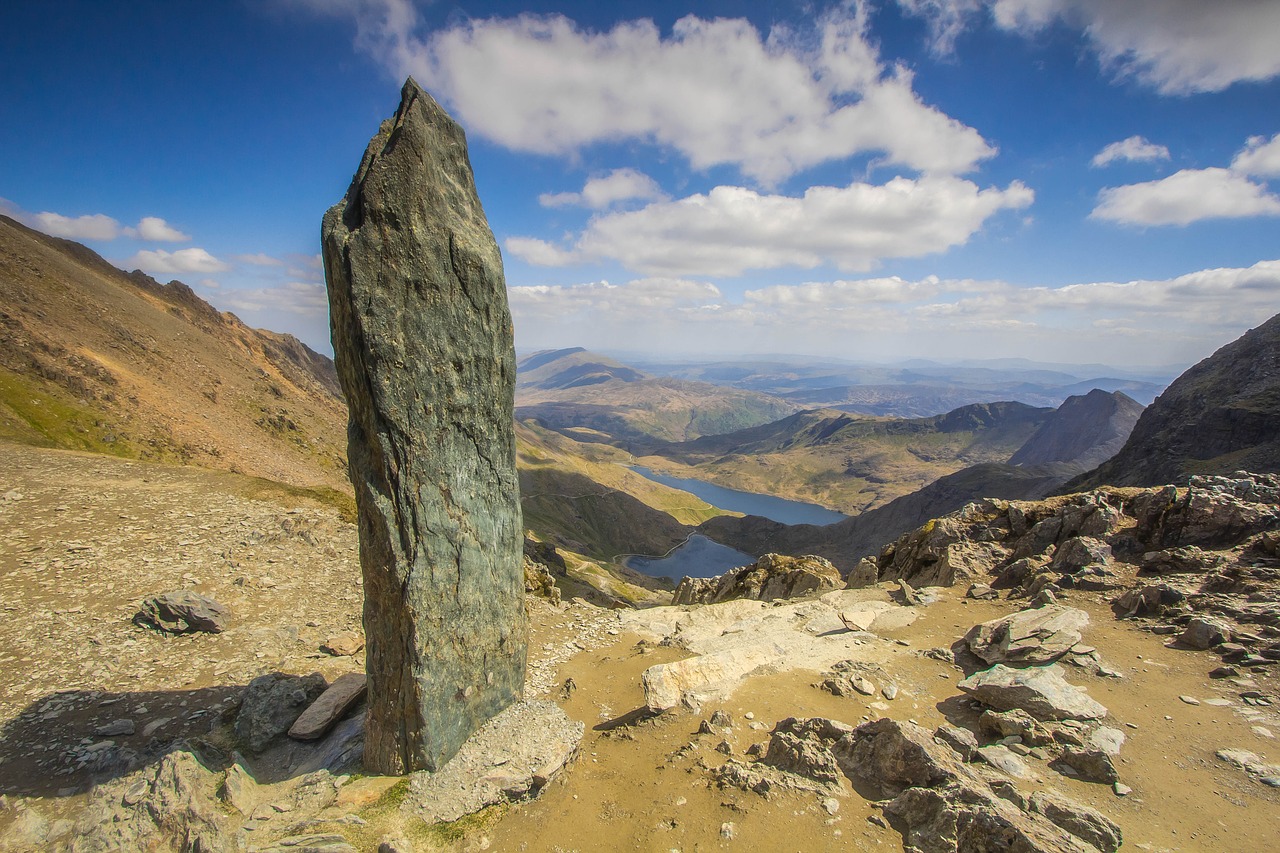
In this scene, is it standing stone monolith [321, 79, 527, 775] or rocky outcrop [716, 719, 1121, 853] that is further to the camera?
standing stone monolith [321, 79, 527, 775]

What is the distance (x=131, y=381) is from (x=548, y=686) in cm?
6737

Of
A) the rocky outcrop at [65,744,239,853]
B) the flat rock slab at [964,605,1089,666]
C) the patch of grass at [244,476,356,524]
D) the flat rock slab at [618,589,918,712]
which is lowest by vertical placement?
the flat rock slab at [618,589,918,712]

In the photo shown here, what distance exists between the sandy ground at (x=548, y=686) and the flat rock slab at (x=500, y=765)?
42cm

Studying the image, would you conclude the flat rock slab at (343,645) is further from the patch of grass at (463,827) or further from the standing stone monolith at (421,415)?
the patch of grass at (463,827)

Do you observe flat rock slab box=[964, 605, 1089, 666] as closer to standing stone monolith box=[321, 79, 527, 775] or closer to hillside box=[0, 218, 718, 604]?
standing stone monolith box=[321, 79, 527, 775]

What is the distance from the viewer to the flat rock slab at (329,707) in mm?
11984

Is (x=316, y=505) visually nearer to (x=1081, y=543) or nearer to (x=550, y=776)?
(x=550, y=776)

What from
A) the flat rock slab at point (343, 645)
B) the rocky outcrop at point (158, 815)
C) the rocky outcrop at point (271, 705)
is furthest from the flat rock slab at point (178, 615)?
the rocky outcrop at point (158, 815)

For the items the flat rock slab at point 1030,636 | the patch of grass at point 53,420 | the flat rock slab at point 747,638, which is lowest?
the flat rock slab at point 747,638

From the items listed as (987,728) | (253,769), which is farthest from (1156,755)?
(253,769)

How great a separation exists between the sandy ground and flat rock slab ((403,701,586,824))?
420mm

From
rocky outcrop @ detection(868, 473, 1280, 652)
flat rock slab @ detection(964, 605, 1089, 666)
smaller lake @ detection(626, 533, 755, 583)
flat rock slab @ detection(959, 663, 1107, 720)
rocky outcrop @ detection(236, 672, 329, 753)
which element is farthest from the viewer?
smaller lake @ detection(626, 533, 755, 583)

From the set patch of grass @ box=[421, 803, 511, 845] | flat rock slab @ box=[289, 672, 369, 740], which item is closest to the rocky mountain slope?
flat rock slab @ box=[289, 672, 369, 740]

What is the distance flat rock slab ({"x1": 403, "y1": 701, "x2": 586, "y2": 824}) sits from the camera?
33.0 ft
